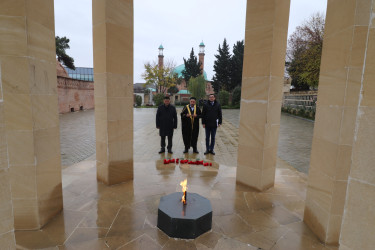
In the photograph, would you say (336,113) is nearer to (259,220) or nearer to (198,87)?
(259,220)

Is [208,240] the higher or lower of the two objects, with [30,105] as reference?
lower

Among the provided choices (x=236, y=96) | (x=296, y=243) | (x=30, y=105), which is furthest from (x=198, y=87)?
(x=296, y=243)

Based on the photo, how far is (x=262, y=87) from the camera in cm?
461

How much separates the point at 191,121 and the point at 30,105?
18.0 ft

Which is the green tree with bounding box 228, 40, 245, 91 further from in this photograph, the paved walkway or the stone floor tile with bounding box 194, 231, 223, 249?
the stone floor tile with bounding box 194, 231, 223, 249

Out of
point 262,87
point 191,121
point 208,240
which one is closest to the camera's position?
point 208,240

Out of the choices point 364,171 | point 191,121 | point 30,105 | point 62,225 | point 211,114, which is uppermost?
point 30,105

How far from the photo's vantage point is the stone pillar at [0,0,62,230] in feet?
9.64

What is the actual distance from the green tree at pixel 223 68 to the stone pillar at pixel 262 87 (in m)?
39.5

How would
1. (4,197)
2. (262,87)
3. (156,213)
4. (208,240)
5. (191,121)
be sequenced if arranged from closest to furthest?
1. (4,197)
2. (208,240)
3. (156,213)
4. (262,87)
5. (191,121)

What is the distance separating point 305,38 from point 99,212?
→ 96.8 feet

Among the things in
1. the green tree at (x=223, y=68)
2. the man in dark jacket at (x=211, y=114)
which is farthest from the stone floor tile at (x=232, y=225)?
the green tree at (x=223, y=68)

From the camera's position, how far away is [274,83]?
459cm

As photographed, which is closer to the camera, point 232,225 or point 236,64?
point 232,225
